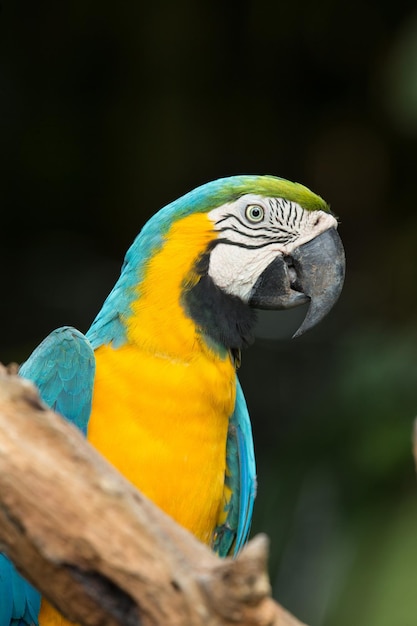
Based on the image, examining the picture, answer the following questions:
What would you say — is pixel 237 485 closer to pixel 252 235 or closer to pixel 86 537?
pixel 252 235

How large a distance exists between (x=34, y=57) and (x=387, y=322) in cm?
217

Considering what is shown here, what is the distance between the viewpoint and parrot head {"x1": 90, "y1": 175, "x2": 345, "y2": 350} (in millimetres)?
2172

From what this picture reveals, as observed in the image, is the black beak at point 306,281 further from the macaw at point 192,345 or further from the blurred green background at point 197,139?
the blurred green background at point 197,139

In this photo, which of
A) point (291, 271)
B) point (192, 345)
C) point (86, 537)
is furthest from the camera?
point (291, 271)

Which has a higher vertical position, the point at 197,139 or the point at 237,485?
the point at 197,139

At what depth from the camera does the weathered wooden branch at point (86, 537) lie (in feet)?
4.01

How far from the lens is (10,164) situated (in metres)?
4.49

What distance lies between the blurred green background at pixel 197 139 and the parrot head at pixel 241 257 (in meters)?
1.95

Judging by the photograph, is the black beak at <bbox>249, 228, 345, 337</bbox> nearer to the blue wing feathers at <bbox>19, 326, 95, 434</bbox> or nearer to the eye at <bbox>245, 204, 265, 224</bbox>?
the eye at <bbox>245, 204, 265, 224</bbox>

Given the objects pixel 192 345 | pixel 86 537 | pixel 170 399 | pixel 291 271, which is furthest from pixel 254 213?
pixel 86 537

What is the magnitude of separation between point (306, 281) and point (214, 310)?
9.4 inches

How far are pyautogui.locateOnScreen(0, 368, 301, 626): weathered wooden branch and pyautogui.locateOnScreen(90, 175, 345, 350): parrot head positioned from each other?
88cm

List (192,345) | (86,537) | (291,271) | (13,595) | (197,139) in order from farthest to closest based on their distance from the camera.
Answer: (197,139), (291,271), (192,345), (13,595), (86,537)

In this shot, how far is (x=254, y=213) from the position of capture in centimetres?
221
